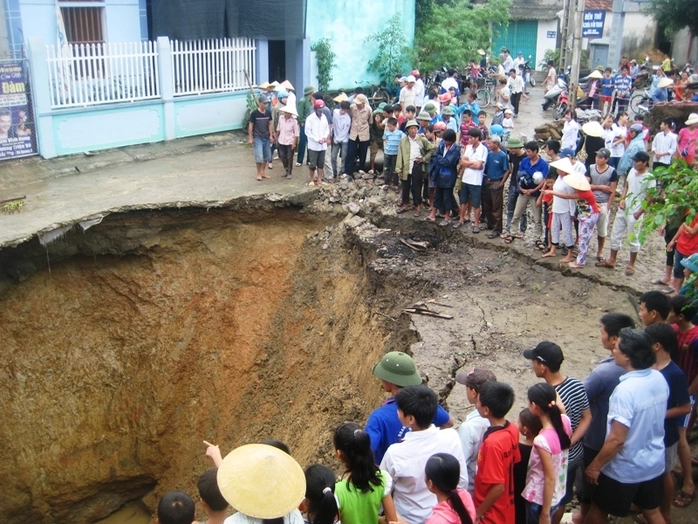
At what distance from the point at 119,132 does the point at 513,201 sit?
7050 mm

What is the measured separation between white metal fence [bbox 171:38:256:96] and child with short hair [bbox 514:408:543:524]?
11.1 meters

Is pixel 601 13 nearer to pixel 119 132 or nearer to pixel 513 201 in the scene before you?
pixel 513 201

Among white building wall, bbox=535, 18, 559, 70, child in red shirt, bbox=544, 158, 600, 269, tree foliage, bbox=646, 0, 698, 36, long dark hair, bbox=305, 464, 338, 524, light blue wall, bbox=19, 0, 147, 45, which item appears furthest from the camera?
white building wall, bbox=535, 18, 559, 70

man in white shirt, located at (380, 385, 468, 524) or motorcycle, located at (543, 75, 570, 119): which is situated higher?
motorcycle, located at (543, 75, 570, 119)

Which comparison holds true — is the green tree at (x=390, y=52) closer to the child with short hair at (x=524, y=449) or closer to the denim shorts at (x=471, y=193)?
the denim shorts at (x=471, y=193)

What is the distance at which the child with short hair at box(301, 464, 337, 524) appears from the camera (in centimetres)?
412

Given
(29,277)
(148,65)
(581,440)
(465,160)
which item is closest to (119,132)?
(148,65)

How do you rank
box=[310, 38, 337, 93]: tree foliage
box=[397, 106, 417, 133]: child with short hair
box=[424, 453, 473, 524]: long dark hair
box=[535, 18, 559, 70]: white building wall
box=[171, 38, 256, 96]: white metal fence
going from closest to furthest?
A: box=[424, 453, 473, 524]: long dark hair < box=[397, 106, 417, 133]: child with short hair < box=[171, 38, 256, 96]: white metal fence < box=[310, 38, 337, 93]: tree foliage < box=[535, 18, 559, 70]: white building wall

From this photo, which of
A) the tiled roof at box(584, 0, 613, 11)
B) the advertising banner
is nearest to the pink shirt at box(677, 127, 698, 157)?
the advertising banner

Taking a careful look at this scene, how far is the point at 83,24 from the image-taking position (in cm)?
1405

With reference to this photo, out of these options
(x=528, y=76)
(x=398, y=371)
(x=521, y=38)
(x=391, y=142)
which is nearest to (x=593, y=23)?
(x=391, y=142)

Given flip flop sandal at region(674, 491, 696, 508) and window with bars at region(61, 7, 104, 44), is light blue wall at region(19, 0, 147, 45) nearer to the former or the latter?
window with bars at region(61, 7, 104, 44)

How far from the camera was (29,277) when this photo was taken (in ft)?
33.8

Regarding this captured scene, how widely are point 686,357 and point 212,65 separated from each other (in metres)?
11.2
